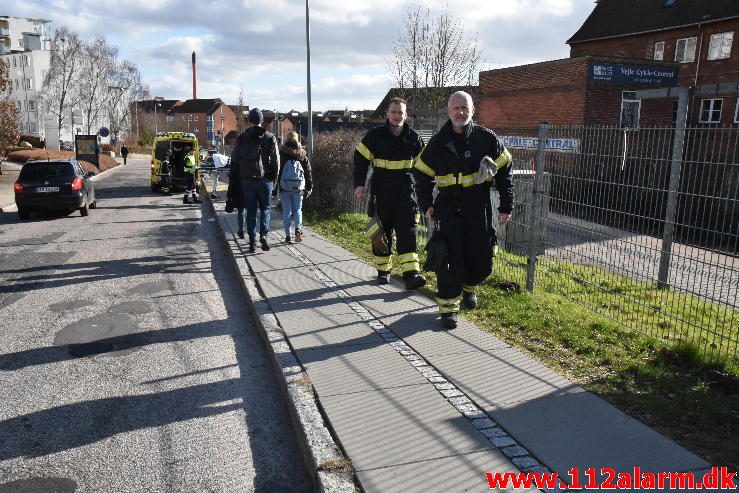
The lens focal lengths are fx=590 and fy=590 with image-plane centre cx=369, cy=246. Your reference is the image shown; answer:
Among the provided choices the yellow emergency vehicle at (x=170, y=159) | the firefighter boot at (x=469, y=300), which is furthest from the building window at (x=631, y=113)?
the yellow emergency vehicle at (x=170, y=159)

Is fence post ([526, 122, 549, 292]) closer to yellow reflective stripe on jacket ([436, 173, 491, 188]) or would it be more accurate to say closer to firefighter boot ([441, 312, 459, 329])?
yellow reflective stripe on jacket ([436, 173, 491, 188])

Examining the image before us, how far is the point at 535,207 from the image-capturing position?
6.23 meters

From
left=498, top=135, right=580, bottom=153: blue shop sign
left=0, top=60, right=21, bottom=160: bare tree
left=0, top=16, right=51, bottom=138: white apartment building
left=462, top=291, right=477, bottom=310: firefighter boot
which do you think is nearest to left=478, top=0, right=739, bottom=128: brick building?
left=498, top=135, right=580, bottom=153: blue shop sign

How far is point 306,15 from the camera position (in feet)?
54.5

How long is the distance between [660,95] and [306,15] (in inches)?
503

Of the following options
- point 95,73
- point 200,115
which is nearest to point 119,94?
point 95,73

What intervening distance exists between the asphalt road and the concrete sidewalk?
39cm

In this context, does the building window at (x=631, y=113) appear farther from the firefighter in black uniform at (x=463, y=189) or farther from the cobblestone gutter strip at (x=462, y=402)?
the cobblestone gutter strip at (x=462, y=402)

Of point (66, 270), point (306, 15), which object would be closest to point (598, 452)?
point (66, 270)

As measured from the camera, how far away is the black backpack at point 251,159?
29.1 ft

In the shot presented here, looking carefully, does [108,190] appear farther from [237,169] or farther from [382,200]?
[382,200]

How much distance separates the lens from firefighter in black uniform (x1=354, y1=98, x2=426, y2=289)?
21.1 ft

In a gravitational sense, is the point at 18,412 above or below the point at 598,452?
below

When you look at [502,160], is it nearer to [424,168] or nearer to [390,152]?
[424,168]
